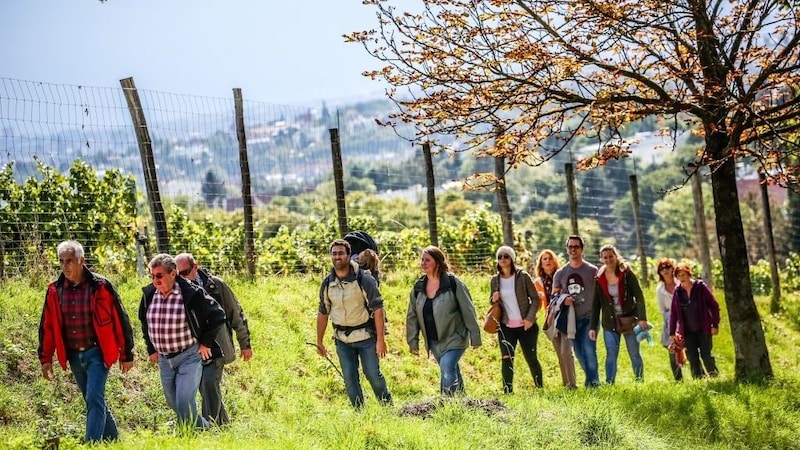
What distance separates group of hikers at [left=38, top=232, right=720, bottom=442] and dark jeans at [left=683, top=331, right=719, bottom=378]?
0.5 inches

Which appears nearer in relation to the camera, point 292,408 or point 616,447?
point 616,447

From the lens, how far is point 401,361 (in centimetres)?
1274

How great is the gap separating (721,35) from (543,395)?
4560mm

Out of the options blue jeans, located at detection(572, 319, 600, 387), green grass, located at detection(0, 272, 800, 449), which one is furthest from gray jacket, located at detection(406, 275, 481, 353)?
blue jeans, located at detection(572, 319, 600, 387)

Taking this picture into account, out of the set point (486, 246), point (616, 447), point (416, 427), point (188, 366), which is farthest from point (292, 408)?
point (486, 246)

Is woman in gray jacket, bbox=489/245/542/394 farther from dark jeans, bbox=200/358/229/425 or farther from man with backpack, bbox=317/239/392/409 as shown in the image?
dark jeans, bbox=200/358/229/425

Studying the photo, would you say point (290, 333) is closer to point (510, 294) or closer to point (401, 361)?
point (401, 361)

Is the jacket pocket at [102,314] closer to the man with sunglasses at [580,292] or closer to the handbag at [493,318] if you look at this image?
the handbag at [493,318]

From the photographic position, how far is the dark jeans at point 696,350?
12516 mm

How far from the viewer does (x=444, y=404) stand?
839cm

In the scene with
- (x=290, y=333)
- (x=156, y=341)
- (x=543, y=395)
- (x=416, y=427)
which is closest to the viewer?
(x=416, y=427)

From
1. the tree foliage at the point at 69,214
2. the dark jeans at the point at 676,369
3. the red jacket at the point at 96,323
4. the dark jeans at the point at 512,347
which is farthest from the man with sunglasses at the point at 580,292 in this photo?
the tree foliage at the point at 69,214

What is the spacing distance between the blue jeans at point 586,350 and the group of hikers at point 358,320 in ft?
0.04

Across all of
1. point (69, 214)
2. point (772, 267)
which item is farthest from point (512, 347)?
point (772, 267)
